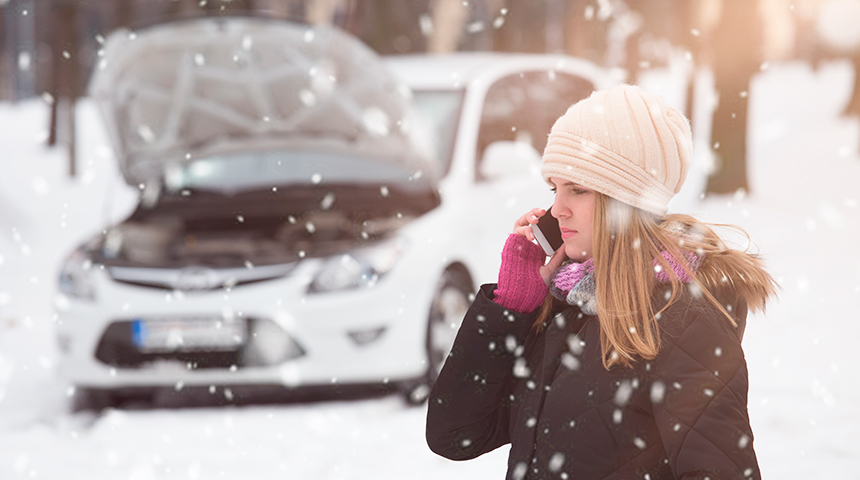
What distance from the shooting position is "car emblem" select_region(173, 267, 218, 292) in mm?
4477

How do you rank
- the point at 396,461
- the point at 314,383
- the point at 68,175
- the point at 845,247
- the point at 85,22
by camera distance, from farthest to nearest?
the point at 85,22 → the point at 68,175 → the point at 845,247 → the point at 314,383 → the point at 396,461

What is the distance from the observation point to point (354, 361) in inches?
178

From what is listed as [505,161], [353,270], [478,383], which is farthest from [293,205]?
[478,383]

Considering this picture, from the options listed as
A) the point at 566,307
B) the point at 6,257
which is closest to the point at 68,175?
the point at 6,257

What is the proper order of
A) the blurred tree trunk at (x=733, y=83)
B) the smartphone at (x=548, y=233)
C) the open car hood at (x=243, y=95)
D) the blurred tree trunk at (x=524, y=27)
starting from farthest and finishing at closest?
the blurred tree trunk at (x=524, y=27), the blurred tree trunk at (x=733, y=83), the open car hood at (x=243, y=95), the smartphone at (x=548, y=233)

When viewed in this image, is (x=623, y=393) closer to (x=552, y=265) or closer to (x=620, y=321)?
(x=620, y=321)

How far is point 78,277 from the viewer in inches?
185

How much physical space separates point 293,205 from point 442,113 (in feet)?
3.84

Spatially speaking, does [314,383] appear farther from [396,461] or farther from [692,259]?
[692,259]

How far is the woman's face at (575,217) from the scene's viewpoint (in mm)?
1735

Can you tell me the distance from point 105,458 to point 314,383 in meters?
1.06

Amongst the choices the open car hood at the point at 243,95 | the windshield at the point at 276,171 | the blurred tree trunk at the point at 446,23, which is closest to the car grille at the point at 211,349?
the windshield at the point at 276,171

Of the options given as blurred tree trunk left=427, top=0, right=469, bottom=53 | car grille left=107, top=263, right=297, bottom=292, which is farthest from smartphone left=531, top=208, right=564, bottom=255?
blurred tree trunk left=427, top=0, right=469, bottom=53

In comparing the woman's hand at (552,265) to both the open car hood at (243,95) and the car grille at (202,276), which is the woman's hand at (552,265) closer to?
the car grille at (202,276)
